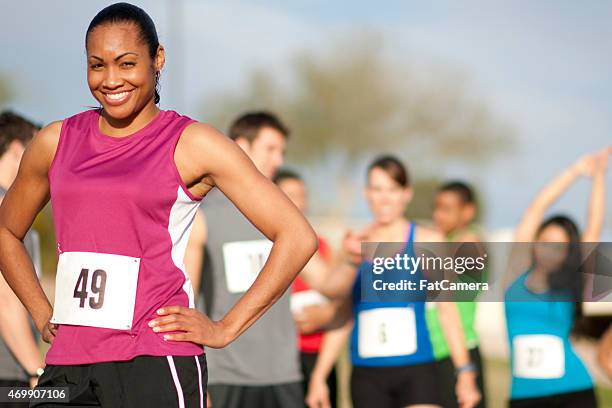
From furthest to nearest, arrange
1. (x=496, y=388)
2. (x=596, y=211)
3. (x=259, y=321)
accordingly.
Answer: (x=496, y=388) → (x=596, y=211) → (x=259, y=321)

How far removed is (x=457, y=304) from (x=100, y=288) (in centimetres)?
495

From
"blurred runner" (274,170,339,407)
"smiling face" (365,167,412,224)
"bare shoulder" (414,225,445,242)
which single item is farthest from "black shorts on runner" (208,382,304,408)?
"blurred runner" (274,170,339,407)

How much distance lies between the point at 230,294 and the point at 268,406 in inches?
25.1

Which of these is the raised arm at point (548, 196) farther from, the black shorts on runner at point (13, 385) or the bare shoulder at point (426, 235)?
the black shorts on runner at point (13, 385)

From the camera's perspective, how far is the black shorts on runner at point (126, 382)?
350cm

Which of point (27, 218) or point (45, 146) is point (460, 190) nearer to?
point (27, 218)

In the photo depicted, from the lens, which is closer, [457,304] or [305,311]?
[457,304]

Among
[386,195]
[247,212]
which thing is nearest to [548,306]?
[386,195]

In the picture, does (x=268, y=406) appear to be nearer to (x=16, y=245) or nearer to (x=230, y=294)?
(x=230, y=294)

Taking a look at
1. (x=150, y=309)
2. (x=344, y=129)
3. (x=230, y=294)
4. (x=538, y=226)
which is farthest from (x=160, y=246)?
(x=344, y=129)

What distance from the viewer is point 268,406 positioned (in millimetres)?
6410

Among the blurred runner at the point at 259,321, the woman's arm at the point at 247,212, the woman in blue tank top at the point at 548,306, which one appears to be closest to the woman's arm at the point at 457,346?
the woman in blue tank top at the point at 548,306

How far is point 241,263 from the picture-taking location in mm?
6410

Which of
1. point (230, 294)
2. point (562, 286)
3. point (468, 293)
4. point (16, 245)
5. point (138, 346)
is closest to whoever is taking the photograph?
point (138, 346)
